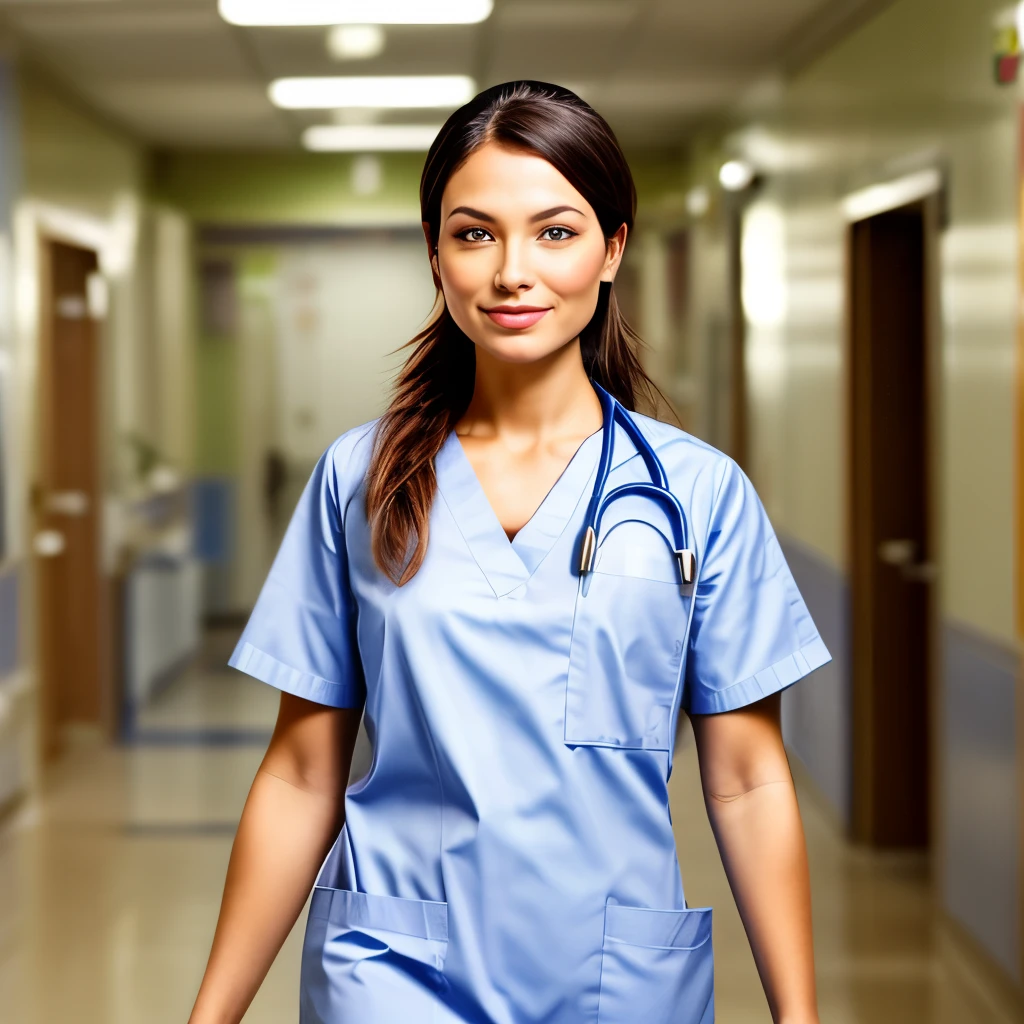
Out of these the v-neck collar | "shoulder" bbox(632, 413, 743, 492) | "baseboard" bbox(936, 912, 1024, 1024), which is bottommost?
"baseboard" bbox(936, 912, 1024, 1024)

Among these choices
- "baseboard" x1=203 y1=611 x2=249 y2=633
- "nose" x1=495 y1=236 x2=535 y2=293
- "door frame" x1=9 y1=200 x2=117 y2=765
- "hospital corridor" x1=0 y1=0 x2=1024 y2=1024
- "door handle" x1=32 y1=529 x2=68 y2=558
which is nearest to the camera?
"nose" x1=495 y1=236 x2=535 y2=293

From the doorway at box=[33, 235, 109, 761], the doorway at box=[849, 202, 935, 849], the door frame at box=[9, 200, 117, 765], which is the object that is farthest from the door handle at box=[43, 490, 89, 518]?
the doorway at box=[849, 202, 935, 849]

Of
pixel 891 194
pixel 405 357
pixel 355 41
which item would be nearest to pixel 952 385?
pixel 891 194

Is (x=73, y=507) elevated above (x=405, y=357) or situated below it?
below

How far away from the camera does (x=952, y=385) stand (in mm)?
2916

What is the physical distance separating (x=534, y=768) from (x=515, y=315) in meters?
0.29

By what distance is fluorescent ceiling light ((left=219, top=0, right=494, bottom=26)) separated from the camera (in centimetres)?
365

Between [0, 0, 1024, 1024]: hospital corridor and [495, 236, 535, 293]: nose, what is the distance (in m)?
1.29

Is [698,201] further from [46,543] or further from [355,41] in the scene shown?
[46,543]

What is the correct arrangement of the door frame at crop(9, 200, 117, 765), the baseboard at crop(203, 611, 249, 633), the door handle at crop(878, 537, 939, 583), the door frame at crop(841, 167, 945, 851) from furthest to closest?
the baseboard at crop(203, 611, 249, 633) < the door frame at crop(9, 200, 117, 765) < the door handle at crop(878, 537, 939, 583) < the door frame at crop(841, 167, 945, 851)

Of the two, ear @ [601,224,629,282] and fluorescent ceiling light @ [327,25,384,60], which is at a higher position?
fluorescent ceiling light @ [327,25,384,60]

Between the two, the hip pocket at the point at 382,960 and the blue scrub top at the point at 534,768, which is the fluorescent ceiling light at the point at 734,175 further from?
the hip pocket at the point at 382,960

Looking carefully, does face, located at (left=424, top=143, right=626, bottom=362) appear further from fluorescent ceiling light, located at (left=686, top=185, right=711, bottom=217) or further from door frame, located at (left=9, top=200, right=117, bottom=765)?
fluorescent ceiling light, located at (left=686, top=185, right=711, bottom=217)

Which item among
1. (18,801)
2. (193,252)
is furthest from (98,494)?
(18,801)
